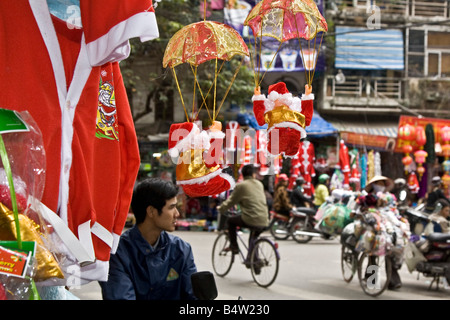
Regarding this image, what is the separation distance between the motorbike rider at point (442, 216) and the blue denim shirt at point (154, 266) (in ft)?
Result: 19.2

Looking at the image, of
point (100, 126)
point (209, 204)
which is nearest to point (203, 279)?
point (100, 126)

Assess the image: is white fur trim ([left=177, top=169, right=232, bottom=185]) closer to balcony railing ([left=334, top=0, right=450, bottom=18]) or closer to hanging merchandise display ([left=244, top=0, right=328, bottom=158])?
hanging merchandise display ([left=244, top=0, right=328, bottom=158])

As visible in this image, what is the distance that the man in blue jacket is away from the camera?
8.61 feet

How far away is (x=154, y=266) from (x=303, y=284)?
5.27 metres

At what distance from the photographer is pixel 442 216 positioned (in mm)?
8023

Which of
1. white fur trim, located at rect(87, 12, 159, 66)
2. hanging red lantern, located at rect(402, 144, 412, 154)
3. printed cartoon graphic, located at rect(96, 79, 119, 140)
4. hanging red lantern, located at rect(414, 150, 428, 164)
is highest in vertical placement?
white fur trim, located at rect(87, 12, 159, 66)

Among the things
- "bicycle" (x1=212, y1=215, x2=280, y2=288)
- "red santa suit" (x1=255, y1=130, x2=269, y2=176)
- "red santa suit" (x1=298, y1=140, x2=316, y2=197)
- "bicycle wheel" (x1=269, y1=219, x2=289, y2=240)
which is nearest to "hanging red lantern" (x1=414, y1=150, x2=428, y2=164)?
"red santa suit" (x1=298, y1=140, x2=316, y2=197)

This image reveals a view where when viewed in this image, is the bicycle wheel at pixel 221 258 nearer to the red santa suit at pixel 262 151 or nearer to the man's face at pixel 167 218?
the red santa suit at pixel 262 151

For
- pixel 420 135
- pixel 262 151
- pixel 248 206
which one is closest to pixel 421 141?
pixel 420 135

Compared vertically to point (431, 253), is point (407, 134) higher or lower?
higher

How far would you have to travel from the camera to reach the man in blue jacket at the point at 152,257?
262cm

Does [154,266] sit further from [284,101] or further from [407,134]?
[407,134]

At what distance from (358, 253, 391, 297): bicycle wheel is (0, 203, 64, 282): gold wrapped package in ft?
20.4
